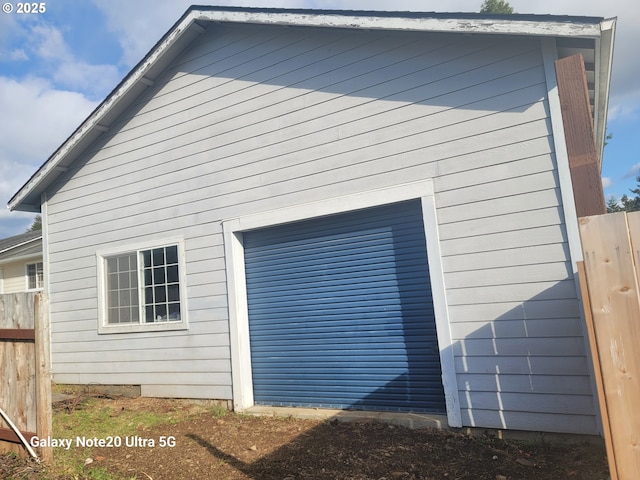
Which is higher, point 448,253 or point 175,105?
point 175,105

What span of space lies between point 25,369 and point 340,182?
442 centimetres

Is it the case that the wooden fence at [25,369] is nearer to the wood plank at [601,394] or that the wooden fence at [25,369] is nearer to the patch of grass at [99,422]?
the patch of grass at [99,422]

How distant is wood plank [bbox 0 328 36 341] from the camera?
15.6 ft

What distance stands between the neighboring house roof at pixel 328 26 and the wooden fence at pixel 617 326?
10.3 feet

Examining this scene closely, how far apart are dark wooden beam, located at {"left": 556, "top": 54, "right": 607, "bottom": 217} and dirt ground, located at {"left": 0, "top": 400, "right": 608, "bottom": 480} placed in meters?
2.45

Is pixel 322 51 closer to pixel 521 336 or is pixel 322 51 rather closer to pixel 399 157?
pixel 399 157

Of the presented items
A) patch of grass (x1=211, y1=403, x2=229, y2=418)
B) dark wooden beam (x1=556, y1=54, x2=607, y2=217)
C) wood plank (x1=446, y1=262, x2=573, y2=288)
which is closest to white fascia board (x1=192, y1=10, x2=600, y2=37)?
dark wooden beam (x1=556, y1=54, x2=607, y2=217)

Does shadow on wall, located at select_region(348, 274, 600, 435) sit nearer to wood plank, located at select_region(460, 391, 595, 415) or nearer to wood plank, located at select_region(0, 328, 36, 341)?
wood plank, located at select_region(460, 391, 595, 415)

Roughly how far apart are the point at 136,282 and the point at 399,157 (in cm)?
542

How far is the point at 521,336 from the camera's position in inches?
191

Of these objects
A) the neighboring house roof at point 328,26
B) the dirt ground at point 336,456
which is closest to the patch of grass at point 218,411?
Answer: the dirt ground at point 336,456

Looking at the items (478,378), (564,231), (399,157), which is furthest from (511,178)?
(478,378)

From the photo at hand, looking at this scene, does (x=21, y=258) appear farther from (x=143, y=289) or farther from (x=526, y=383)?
(x=526, y=383)

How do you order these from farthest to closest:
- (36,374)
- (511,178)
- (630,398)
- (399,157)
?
(399,157)
(511,178)
(36,374)
(630,398)
